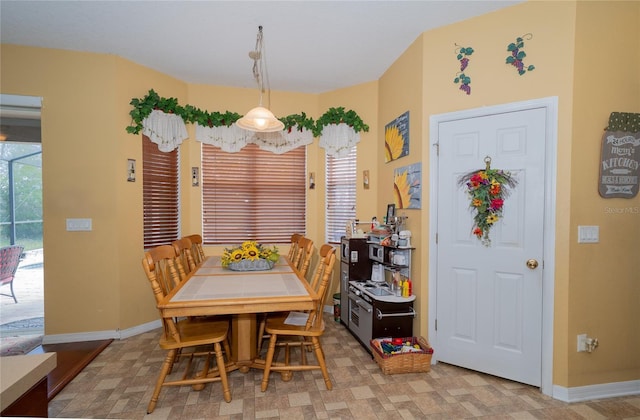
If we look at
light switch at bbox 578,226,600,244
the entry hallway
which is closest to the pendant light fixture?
the entry hallway

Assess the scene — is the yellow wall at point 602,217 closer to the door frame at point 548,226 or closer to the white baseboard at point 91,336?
the door frame at point 548,226

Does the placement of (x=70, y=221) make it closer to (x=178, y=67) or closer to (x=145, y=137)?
(x=145, y=137)

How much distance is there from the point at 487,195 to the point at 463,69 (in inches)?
42.5

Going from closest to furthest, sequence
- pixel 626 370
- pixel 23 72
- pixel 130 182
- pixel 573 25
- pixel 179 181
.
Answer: pixel 573 25 → pixel 626 370 → pixel 23 72 → pixel 130 182 → pixel 179 181

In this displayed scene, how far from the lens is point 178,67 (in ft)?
11.4

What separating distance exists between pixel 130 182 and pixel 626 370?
4.72m

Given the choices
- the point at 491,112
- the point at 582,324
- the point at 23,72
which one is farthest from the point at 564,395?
the point at 23,72

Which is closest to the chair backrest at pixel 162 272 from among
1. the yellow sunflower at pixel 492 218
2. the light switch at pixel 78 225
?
the light switch at pixel 78 225

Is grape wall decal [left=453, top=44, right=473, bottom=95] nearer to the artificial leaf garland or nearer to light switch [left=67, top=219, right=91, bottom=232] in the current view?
the artificial leaf garland

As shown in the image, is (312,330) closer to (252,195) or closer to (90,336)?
(252,195)

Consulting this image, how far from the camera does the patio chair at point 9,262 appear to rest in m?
3.49

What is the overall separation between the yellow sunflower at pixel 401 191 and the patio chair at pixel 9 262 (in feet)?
14.5

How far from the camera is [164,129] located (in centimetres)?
360

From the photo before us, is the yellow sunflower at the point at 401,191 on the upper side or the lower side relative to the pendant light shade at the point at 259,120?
lower
